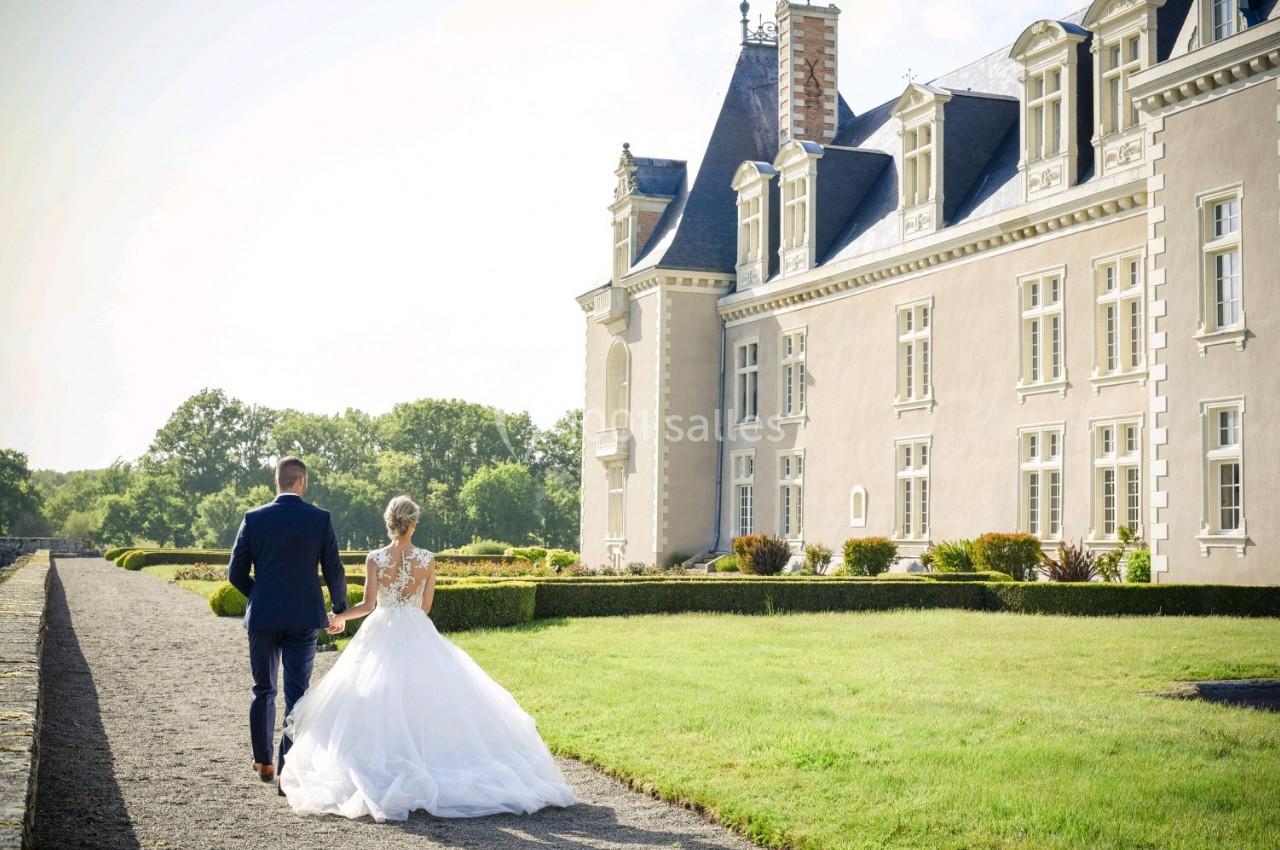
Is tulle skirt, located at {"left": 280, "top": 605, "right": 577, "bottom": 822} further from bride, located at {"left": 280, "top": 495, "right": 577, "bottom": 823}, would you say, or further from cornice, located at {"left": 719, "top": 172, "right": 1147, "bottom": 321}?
cornice, located at {"left": 719, "top": 172, "right": 1147, "bottom": 321}

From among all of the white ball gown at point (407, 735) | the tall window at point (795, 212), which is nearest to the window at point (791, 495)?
the tall window at point (795, 212)

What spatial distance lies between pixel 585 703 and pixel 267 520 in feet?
12.9

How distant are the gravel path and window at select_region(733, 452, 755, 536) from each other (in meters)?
21.6

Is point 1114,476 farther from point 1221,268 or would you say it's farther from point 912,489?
point 912,489

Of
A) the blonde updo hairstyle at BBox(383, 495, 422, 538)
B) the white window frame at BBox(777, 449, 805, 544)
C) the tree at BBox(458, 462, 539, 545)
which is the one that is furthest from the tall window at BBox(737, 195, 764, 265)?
the tree at BBox(458, 462, 539, 545)

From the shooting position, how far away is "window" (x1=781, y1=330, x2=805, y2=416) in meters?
33.5

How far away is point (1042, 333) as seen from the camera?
25.4 metres

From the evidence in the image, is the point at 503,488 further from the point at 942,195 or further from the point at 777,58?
the point at 942,195

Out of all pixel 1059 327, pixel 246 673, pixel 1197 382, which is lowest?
pixel 246 673

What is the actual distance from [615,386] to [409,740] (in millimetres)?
32939

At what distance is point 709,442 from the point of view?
121 feet

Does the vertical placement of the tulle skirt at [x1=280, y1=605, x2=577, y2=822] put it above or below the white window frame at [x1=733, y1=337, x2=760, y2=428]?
below

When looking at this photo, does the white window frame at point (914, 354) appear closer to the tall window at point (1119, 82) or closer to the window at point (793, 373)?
the window at point (793, 373)

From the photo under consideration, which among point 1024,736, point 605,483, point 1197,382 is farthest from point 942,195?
point 1024,736
